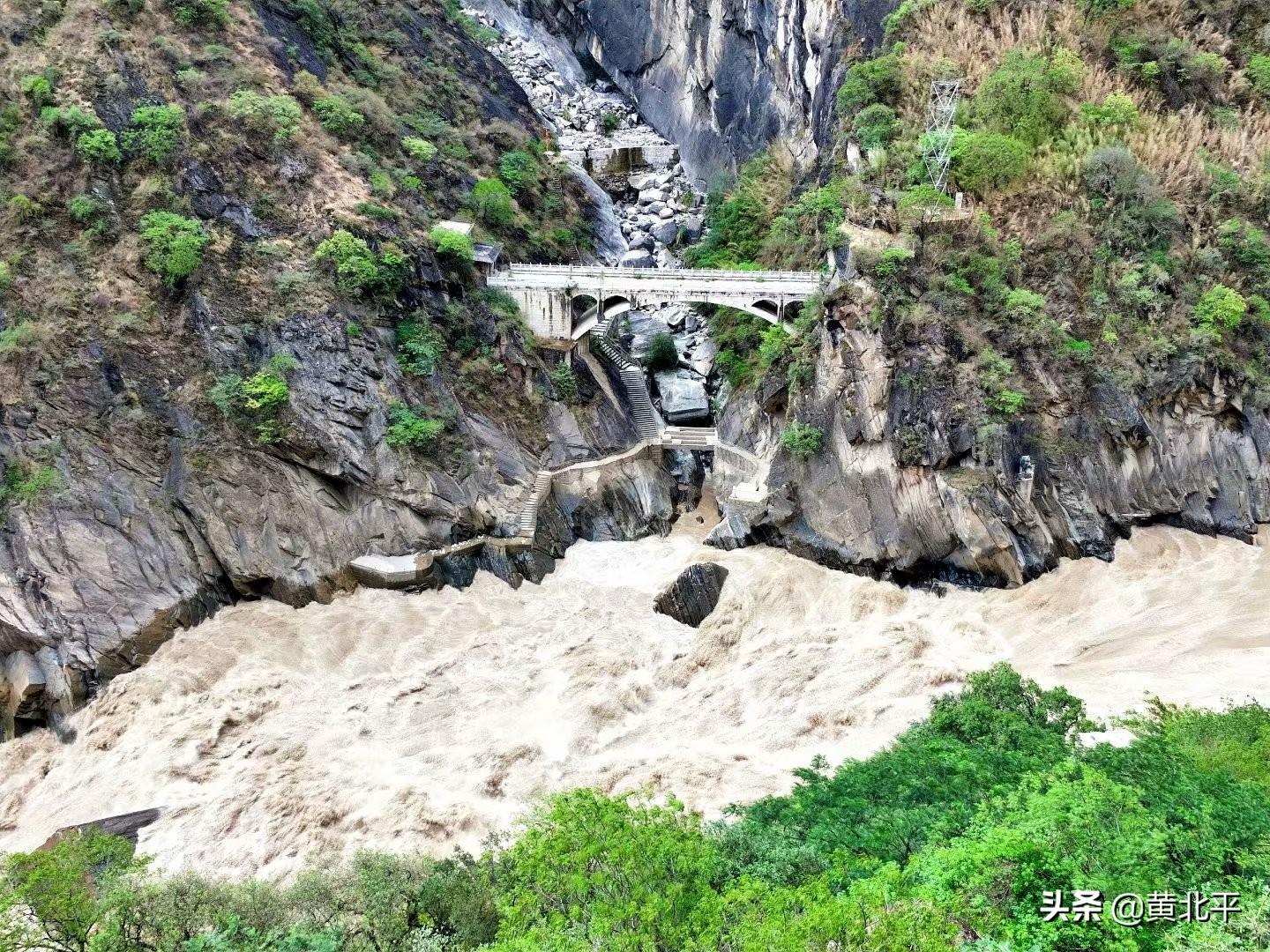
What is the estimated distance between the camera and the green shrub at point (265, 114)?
1432 inches

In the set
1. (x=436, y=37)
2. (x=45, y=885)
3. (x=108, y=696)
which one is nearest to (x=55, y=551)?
(x=108, y=696)

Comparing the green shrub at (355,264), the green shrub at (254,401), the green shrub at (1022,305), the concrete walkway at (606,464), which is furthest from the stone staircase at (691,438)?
the green shrub at (254,401)

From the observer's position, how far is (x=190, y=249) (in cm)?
3259

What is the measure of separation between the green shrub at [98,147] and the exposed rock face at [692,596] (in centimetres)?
2749

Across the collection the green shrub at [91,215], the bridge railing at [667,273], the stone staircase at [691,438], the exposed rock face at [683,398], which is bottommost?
the stone staircase at [691,438]

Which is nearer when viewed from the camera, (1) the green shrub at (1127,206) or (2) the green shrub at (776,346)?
(1) the green shrub at (1127,206)

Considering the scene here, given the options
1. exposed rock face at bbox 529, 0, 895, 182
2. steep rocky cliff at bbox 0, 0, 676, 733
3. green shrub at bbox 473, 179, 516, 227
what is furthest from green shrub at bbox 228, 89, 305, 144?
exposed rock face at bbox 529, 0, 895, 182

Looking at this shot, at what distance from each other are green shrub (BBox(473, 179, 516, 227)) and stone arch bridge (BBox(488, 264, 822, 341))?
388 centimetres

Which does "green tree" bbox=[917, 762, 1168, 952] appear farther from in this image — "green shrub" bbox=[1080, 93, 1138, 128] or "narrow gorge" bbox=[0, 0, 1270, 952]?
"green shrub" bbox=[1080, 93, 1138, 128]

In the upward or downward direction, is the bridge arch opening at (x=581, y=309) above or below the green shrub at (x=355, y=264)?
below

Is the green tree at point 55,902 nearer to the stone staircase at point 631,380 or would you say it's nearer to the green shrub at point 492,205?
the stone staircase at point 631,380

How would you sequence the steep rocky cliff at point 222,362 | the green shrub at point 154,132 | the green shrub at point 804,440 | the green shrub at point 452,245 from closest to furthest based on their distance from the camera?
the steep rocky cliff at point 222,362 < the green shrub at point 154,132 < the green shrub at point 804,440 < the green shrub at point 452,245

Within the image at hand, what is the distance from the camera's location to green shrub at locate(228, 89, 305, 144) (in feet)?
119

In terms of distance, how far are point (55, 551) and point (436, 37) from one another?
3704 centimetres
